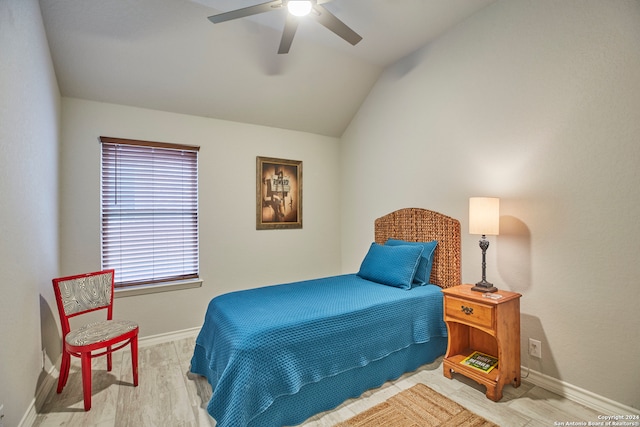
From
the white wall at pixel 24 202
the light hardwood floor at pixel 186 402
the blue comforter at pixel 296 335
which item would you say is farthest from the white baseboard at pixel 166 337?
the blue comforter at pixel 296 335

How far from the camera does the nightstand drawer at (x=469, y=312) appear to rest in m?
2.13

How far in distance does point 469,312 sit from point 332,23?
7.54ft

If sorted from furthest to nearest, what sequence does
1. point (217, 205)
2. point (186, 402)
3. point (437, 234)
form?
point (217, 205) → point (437, 234) → point (186, 402)

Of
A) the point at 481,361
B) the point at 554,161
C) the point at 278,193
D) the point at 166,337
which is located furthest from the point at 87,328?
the point at 554,161

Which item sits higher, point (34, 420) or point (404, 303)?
point (404, 303)

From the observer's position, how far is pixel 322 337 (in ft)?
6.44

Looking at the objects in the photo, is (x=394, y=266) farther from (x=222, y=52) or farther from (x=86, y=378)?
(x=222, y=52)

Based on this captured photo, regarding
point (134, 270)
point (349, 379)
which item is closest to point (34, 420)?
point (134, 270)

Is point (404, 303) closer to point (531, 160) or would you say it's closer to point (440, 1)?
point (531, 160)

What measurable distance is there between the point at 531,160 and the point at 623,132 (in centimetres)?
52

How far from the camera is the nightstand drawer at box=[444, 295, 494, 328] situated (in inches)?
84.0

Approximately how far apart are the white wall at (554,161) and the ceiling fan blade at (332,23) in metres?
1.24

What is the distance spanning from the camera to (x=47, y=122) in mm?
2418

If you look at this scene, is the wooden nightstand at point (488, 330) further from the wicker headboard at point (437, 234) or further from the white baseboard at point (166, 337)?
the white baseboard at point (166, 337)
